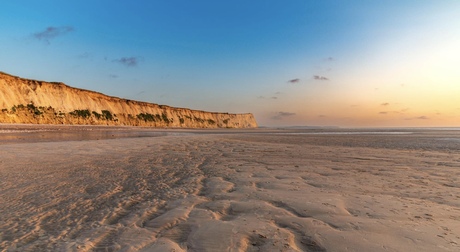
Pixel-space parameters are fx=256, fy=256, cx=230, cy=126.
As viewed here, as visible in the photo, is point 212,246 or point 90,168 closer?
point 212,246

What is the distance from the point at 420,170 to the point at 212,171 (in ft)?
16.7

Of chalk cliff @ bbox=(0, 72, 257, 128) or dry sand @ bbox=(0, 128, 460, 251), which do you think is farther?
chalk cliff @ bbox=(0, 72, 257, 128)

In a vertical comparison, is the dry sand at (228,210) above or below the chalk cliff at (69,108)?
below

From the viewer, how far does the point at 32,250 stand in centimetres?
227

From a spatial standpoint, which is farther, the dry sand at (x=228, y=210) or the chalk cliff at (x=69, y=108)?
the chalk cliff at (x=69, y=108)

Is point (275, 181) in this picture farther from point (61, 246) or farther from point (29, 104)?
point (29, 104)

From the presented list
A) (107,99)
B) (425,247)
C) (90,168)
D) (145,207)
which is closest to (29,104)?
(107,99)

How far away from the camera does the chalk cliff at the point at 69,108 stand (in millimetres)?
A: 43875

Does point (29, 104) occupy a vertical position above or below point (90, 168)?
above

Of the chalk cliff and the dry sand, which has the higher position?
the chalk cliff

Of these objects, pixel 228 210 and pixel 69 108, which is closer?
pixel 228 210

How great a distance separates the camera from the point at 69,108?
54375 millimetres

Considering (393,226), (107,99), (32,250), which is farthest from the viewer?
(107,99)

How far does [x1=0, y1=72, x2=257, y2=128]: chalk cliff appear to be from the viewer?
43875 mm
